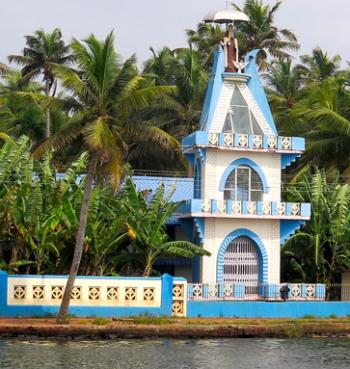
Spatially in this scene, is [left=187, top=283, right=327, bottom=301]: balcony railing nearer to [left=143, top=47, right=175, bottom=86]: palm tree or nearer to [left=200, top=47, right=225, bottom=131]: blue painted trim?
[left=200, top=47, right=225, bottom=131]: blue painted trim

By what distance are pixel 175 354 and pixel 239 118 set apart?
45.1ft

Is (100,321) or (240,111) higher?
(240,111)

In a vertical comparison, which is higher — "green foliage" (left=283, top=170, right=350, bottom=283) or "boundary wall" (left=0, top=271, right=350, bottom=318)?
"green foliage" (left=283, top=170, right=350, bottom=283)

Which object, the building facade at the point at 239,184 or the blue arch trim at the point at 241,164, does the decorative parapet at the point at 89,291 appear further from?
the blue arch trim at the point at 241,164

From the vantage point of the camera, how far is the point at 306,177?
44.2m

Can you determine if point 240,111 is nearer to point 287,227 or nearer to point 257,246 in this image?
point 287,227

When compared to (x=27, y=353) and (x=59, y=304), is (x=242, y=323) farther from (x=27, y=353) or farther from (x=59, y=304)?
(x=27, y=353)

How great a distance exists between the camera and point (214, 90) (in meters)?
41.6

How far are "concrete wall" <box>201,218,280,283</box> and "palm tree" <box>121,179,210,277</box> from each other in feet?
4.17

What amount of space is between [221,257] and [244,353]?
31.1ft

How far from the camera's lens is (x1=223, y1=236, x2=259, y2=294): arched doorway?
135 ft

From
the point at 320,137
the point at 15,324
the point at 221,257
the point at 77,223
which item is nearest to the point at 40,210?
the point at 77,223

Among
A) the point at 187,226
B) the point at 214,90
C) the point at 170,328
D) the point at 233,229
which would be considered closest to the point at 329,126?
the point at 214,90

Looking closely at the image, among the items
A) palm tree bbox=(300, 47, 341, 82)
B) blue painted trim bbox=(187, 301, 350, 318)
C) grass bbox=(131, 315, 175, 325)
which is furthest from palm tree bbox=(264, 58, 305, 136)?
grass bbox=(131, 315, 175, 325)
